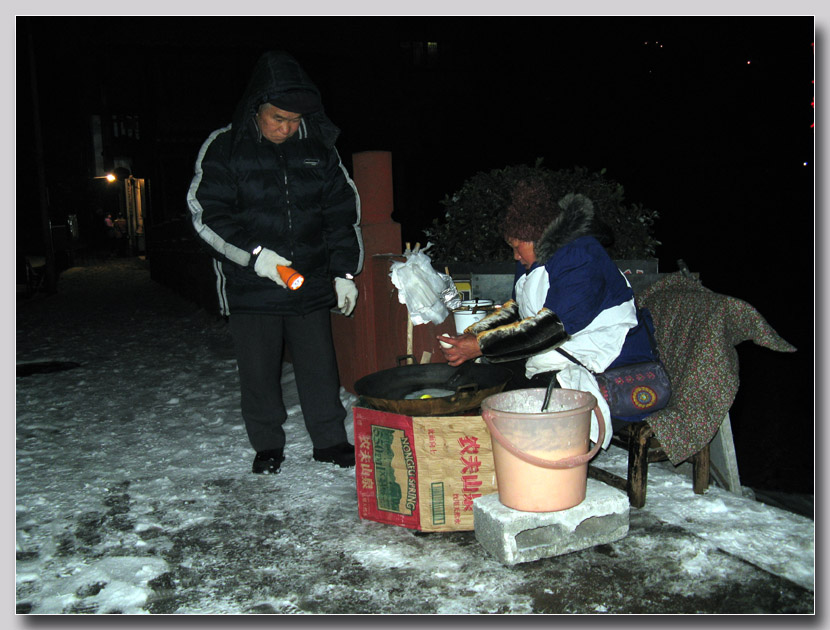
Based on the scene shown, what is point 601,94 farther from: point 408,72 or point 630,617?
point 630,617

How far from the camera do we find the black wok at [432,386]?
3.11 meters

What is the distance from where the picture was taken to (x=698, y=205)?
76.5 feet

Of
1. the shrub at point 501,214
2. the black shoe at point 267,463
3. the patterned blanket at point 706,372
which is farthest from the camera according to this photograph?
the shrub at point 501,214

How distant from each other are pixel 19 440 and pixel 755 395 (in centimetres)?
648

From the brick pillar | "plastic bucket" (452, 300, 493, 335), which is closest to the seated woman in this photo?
"plastic bucket" (452, 300, 493, 335)

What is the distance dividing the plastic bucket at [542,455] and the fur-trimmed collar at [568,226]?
0.76 m

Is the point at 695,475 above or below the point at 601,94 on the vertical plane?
below

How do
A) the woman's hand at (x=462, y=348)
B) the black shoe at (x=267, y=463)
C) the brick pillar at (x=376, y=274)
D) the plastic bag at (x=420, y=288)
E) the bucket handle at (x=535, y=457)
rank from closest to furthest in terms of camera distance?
the bucket handle at (x=535, y=457)
the woman's hand at (x=462, y=348)
the black shoe at (x=267, y=463)
the plastic bag at (x=420, y=288)
the brick pillar at (x=376, y=274)

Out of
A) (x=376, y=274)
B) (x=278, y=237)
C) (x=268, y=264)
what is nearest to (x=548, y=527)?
(x=268, y=264)

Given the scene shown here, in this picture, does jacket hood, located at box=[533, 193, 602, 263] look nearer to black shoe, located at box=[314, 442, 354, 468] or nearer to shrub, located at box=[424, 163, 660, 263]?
black shoe, located at box=[314, 442, 354, 468]

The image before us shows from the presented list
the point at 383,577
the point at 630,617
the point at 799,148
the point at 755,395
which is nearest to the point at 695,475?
the point at 630,617

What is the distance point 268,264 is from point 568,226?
61.1 inches

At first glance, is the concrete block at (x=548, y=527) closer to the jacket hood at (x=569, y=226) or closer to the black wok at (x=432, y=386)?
the black wok at (x=432, y=386)

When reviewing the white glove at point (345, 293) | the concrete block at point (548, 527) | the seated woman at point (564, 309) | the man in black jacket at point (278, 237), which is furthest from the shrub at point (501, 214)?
the concrete block at point (548, 527)
